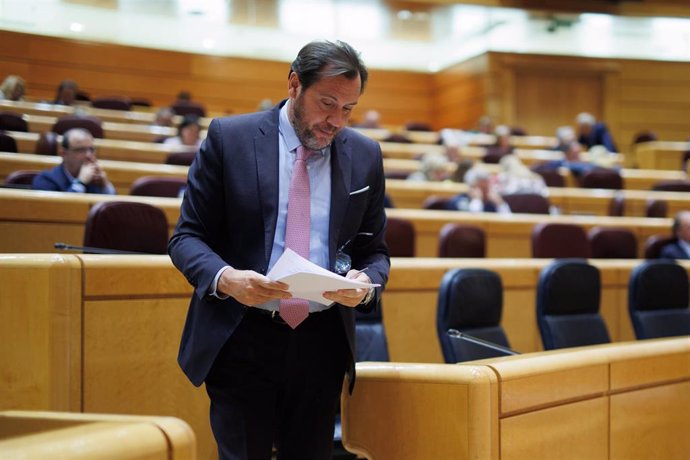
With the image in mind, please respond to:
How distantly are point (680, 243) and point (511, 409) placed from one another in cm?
197

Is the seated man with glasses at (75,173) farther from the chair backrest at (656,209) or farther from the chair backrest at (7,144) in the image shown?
the chair backrest at (656,209)

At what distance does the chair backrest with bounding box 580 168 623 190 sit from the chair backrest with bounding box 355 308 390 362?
2962mm

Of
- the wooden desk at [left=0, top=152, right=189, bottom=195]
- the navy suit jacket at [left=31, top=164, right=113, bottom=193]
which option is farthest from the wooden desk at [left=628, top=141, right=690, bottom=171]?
the navy suit jacket at [left=31, top=164, right=113, bottom=193]

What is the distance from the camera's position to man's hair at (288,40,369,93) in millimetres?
921

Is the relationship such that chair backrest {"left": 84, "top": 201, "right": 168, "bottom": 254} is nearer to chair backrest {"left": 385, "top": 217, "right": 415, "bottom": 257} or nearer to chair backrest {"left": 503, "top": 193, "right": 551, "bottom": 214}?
chair backrest {"left": 385, "top": 217, "right": 415, "bottom": 257}

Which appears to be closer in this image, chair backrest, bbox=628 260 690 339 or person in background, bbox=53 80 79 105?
chair backrest, bbox=628 260 690 339

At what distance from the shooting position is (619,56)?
7273 millimetres

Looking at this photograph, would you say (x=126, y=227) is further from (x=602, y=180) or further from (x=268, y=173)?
(x=602, y=180)

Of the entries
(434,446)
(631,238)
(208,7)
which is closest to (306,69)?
(434,446)

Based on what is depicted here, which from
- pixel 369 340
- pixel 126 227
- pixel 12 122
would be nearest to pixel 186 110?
pixel 12 122

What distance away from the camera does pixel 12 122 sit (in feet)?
11.2

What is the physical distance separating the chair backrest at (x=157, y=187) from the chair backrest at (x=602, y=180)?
257 centimetres

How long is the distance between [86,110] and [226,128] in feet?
13.0

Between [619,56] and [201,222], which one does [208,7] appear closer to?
[619,56]
